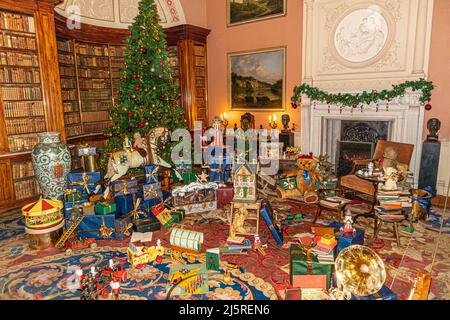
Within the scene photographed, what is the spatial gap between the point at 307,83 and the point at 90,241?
5.30 meters

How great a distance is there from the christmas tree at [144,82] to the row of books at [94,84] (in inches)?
54.4

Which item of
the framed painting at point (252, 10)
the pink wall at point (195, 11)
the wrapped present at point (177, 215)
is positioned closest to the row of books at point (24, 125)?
the wrapped present at point (177, 215)

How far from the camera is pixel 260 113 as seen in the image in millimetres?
8141

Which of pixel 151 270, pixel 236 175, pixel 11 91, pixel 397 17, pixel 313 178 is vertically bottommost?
pixel 151 270

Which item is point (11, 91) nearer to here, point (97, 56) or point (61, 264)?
point (97, 56)

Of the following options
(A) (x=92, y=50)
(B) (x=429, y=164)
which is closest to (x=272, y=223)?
(B) (x=429, y=164)

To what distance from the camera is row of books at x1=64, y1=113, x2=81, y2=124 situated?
7.08 meters

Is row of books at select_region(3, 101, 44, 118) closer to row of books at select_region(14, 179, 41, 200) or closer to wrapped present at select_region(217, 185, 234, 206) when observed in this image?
row of books at select_region(14, 179, 41, 200)

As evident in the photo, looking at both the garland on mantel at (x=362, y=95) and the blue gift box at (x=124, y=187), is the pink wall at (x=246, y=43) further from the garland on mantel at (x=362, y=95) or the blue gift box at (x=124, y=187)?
the blue gift box at (x=124, y=187)

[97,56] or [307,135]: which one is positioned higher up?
[97,56]

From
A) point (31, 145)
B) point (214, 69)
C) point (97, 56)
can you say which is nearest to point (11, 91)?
point (31, 145)

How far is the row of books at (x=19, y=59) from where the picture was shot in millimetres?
5449

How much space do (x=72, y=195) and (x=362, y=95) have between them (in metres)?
5.33

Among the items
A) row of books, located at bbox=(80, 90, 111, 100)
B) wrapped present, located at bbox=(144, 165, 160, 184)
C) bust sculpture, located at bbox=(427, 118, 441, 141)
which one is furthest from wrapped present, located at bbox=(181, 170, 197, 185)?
bust sculpture, located at bbox=(427, 118, 441, 141)
